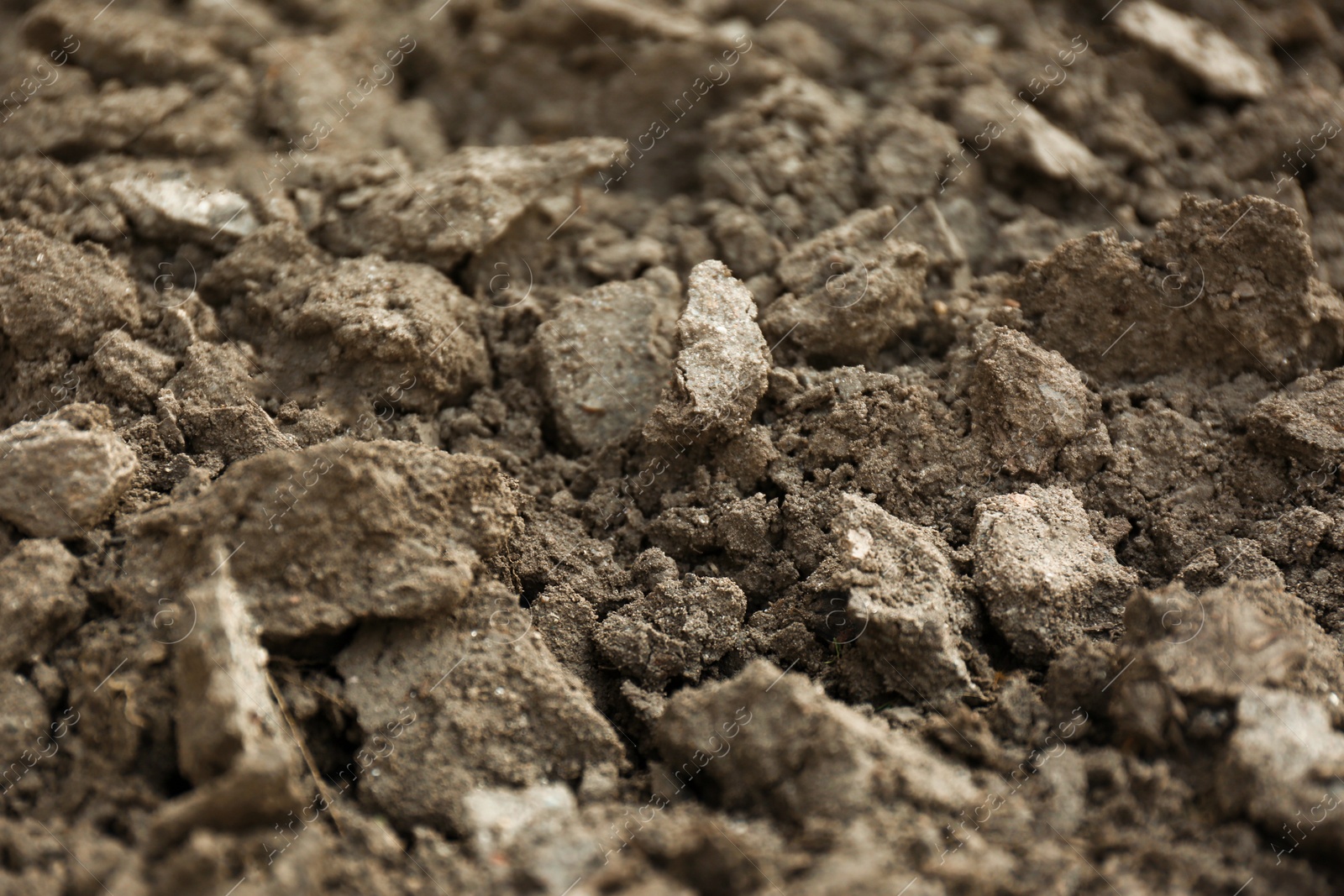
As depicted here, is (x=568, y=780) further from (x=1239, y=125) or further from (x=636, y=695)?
(x=1239, y=125)

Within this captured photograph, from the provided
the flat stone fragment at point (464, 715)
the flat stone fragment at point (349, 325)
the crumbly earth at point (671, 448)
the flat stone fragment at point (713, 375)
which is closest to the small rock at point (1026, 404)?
the crumbly earth at point (671, 448)

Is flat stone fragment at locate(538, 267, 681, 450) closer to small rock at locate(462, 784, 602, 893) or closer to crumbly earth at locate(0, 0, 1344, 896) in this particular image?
crumbly earth at locate(0, 0, 1344, 896)

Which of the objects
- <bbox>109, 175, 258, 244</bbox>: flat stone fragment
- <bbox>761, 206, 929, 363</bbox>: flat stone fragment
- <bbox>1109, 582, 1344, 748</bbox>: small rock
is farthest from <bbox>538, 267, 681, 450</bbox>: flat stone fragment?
<bbox>1109, 582, 1344, 748</bbox>: small rock

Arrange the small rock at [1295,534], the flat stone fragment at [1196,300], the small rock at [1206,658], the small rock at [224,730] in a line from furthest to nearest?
the flat stone fragment at [1196,300], the small rock at [1295,534], the small rock at [1206,658], the small rock at [224,730]

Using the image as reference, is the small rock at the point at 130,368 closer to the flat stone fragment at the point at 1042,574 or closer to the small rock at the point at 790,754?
the small rock at the point at 790,754

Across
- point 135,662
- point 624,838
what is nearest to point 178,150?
point 135,662
